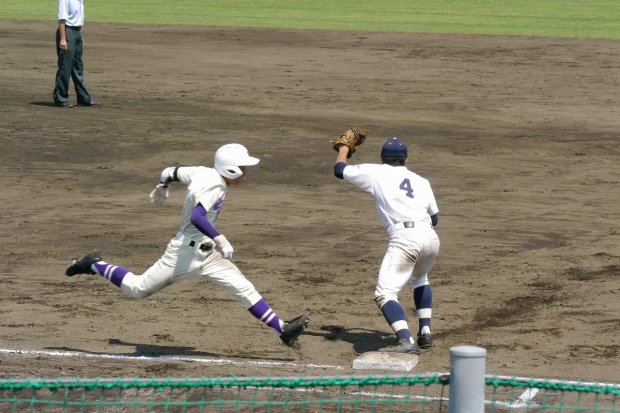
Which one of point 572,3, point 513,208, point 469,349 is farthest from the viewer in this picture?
point 572,3

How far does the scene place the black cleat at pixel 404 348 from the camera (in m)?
9.38

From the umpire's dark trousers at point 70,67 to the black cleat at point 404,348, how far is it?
1154cm

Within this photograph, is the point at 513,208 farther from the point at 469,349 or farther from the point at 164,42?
the point at 164,42

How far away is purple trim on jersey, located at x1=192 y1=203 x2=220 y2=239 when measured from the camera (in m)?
9.15

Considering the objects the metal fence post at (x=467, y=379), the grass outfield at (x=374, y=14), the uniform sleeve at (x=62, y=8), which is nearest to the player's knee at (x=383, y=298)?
the metal fence post at (x=467, y=379)

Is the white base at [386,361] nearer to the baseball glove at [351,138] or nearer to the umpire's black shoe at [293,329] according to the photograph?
the umpire's black shoe at [293,329]

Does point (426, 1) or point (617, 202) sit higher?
point (426, 1)

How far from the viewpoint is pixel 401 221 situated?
979cm

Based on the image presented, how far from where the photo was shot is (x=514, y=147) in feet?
59.4

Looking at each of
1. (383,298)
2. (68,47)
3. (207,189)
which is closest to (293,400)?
(383,298)

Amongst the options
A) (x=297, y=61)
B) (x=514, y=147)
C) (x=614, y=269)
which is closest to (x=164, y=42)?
(x=297, y=61)

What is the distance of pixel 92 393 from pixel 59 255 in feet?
14.2

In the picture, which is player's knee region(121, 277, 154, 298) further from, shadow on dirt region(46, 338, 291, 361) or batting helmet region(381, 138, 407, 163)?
batting helmet region(381, 138, 407, 163)

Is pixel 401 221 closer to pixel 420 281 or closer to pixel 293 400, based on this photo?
pixel 420 281
